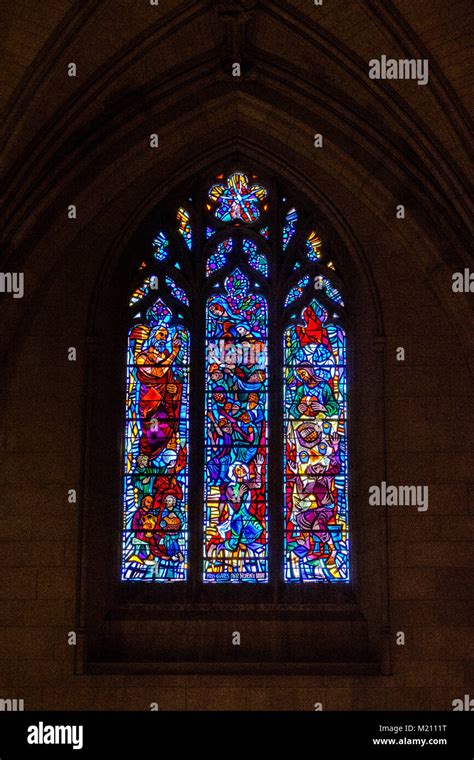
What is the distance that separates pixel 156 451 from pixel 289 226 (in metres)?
2.63

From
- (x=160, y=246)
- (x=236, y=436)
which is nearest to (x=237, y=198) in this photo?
(x=160, y=246)

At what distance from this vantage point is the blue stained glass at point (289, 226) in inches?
519

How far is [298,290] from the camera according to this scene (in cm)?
1303

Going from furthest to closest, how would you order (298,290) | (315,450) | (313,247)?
(313,247)
(298,290)
(315,450)

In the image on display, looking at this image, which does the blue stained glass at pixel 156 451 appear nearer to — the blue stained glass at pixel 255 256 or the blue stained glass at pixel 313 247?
the blue stained glass at pixel 255 256

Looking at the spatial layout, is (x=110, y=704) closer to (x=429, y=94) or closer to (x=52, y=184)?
(x=52, y=184)

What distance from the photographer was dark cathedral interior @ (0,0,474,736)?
11.2 m

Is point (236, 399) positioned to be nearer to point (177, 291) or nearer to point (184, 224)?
point (177, 291)

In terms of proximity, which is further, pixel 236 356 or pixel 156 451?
pixel 236 356

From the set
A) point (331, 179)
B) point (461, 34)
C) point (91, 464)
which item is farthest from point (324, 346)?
point (461, 34)

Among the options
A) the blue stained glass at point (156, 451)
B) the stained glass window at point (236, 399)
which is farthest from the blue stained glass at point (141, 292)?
the blue stained glass at point (156, 451)

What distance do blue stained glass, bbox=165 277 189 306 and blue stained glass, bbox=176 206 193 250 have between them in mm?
465

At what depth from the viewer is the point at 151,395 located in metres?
12.7

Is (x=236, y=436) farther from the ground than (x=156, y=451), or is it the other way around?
(x=236, y=436)
